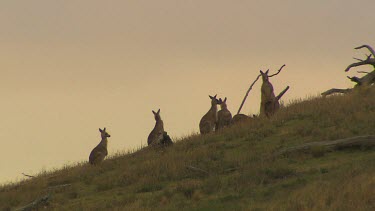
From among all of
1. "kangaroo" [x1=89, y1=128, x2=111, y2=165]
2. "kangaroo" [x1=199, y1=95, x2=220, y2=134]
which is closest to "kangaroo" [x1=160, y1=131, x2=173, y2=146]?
"kangaroo" [x1=89, y1=128, x2=111, y2=165]

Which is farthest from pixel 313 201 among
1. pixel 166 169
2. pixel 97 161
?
pixel 97 161

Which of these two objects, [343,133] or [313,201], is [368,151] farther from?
[313,201]

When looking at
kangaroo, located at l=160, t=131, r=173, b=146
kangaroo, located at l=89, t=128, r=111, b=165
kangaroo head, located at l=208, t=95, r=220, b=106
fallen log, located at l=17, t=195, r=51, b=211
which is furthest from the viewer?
kangaroo head, located at l=208, t=95, r=220, b=106

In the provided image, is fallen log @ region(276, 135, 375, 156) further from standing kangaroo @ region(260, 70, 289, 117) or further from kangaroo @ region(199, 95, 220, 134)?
kangaroo @ region(199, 95, 220, 134)

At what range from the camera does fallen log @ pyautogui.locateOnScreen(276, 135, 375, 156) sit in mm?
18000

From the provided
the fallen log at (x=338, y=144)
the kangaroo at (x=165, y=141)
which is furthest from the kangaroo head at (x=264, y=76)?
the fallen log at (x=338, y=144)

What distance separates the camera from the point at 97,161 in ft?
76.4

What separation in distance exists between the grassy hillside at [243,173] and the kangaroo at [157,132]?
0.72 meters

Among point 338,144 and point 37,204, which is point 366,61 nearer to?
point 338,144

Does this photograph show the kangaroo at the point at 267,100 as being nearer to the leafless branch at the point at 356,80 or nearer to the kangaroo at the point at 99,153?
the leafless branch at the point at 356,80

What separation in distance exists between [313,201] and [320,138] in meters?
7.27

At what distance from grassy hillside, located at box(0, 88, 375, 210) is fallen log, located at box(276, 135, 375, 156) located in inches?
7.0

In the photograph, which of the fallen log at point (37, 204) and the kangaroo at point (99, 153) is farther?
the kangaroo at point (99, 153)

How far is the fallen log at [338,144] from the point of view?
1800cm
